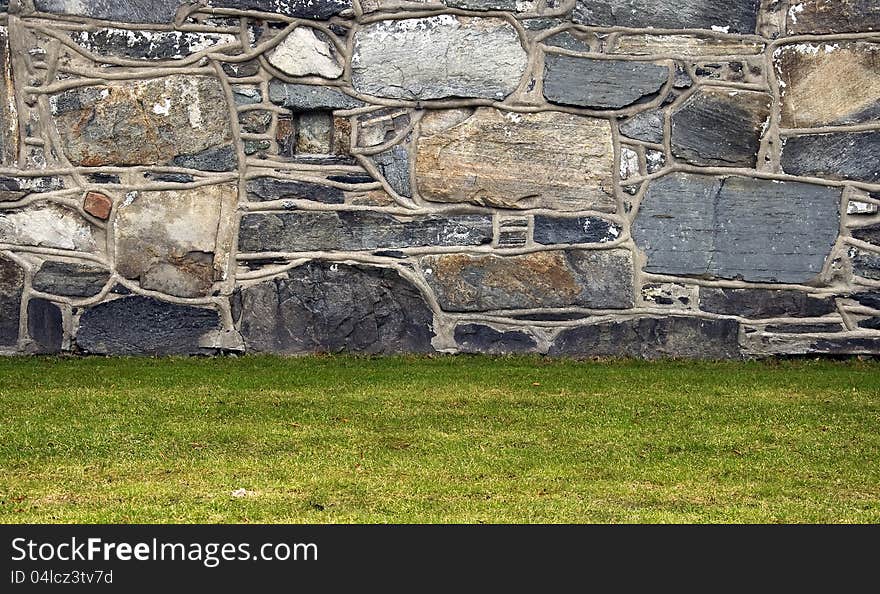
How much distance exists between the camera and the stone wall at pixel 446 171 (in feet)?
23.5

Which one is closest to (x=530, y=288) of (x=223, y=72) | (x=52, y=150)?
(x=223, y=72)

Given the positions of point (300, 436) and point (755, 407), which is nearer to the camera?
point (300, 436)

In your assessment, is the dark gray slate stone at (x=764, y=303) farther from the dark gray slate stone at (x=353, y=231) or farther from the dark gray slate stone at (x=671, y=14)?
the dark gray slate stone at (x=671, y=14)

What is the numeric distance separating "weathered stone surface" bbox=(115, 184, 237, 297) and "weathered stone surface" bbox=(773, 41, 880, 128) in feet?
9.69

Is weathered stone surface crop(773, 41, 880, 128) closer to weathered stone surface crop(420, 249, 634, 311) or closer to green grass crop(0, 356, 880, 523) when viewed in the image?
weathered stone surface crop(420, 249, 634, 311)

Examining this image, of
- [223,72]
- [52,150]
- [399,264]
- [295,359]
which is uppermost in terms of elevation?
[223,72]

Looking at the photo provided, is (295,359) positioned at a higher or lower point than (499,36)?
lower

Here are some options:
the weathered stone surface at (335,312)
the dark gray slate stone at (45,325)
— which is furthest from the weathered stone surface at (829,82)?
the dark gray slate stone at (45,325)

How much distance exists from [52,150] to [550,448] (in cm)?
344

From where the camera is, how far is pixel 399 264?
7266mm

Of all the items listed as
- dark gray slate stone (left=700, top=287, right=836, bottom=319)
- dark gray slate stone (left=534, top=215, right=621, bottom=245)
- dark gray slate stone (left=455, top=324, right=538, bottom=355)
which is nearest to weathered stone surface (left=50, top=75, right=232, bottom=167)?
dark gray slate stone (left=455, top=324, right=538, bottom=355)

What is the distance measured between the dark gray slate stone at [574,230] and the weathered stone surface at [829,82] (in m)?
1.10

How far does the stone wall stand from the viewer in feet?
23.5

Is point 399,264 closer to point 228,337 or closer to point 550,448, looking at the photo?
point 228,337
